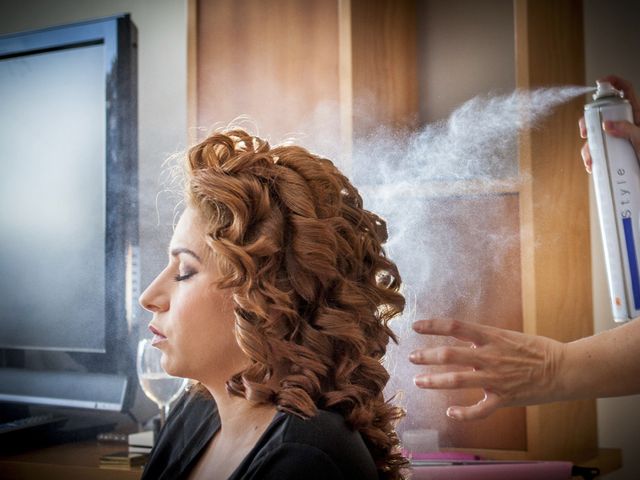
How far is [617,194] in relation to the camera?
119cm

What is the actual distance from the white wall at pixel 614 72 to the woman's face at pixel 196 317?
0.80 meters

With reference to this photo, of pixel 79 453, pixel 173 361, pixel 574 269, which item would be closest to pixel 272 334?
pixel 173 361

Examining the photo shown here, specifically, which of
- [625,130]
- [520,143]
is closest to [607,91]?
[625,130]

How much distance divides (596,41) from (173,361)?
101 centimetres

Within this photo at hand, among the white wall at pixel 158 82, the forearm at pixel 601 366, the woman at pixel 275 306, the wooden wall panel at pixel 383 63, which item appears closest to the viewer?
the woman at pixel 275 306

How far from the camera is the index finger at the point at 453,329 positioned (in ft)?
3.37

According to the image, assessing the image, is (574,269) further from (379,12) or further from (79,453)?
(79,453)

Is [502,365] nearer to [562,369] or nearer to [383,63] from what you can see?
[562,369]

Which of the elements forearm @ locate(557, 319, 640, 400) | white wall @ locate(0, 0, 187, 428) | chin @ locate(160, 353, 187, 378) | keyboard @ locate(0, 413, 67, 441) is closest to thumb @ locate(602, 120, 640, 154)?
forearm @ locate(557, 319, 640, 400)

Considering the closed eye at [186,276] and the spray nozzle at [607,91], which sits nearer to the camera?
the closed eye at [186,276]

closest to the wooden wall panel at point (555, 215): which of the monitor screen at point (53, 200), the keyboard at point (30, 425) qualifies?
the monitor screen at point (53, 200)

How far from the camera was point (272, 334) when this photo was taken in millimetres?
976

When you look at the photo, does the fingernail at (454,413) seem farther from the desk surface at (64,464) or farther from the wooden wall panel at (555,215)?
the desk surface at (64,464)

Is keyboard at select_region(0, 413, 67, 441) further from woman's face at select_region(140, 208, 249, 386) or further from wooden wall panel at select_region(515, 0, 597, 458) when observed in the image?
wooden wall panel at select_region(515, 0, 597, 458)
